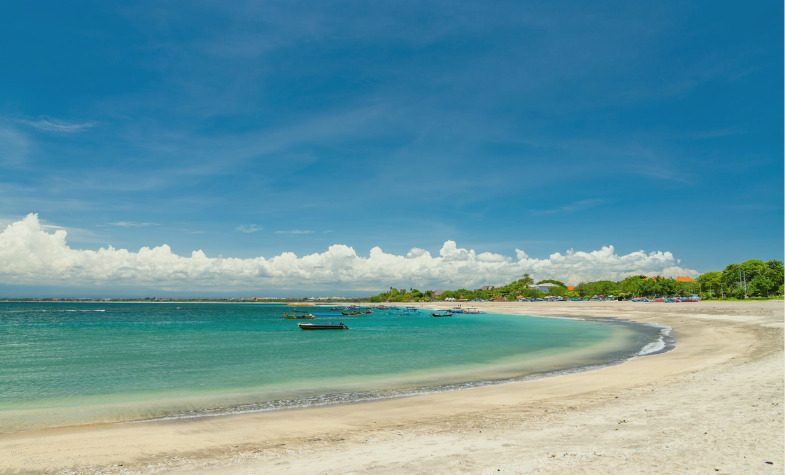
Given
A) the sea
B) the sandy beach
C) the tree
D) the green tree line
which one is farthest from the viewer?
the tree

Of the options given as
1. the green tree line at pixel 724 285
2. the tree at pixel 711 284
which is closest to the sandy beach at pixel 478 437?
the green tree line at pixel 724 285

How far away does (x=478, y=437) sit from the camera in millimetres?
10500

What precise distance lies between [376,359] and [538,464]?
22.3 meters

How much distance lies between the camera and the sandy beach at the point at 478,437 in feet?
26.9

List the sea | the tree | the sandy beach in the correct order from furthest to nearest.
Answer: the tree → the sea → the sandy beach

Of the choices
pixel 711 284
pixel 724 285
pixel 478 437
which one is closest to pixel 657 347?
pixel 478 437

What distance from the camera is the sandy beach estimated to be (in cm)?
820

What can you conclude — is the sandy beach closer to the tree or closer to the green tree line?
the green tree line

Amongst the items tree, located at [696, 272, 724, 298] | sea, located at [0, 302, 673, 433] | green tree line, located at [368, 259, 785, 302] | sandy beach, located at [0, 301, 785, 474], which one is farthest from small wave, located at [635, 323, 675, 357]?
tree, located at [696, 272, 724, 298]

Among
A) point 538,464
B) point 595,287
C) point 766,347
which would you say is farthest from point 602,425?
point 595,287

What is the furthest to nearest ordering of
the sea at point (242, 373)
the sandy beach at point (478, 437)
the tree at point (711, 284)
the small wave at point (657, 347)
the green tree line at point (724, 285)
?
the tree at point (711, 284) < the green tree line at point (724, 285) < the small wave at point (657, 347) < the sea at point (242, 373) < the sandy beach at point (478, 437)

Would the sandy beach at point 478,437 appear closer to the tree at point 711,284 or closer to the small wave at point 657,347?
the small wave at point 657,347

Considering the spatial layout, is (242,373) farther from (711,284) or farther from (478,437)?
(711,284)

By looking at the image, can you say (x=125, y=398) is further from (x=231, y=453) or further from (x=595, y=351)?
(x=595, y=351)
